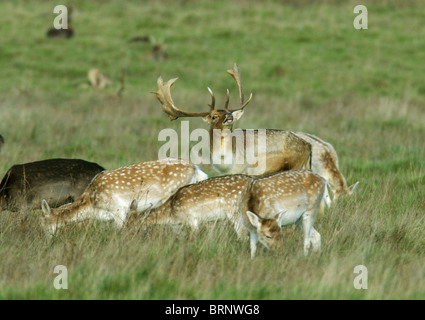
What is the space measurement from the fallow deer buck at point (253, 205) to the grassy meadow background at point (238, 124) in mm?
156

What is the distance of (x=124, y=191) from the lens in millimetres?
7121

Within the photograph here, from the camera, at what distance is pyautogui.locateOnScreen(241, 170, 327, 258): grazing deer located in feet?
20.3

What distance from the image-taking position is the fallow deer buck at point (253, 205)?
603 cm

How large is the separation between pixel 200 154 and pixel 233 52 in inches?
436

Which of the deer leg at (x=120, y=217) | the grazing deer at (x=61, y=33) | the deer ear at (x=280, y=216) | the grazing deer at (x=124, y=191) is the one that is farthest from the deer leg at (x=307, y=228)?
the grazing deer at (x=61, y=33)

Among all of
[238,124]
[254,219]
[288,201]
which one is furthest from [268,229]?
[238,124]

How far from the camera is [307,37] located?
23.1 m

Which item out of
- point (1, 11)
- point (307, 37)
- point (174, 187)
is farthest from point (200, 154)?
point (1, 11)

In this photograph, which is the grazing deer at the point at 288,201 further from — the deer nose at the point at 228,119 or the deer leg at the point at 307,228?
the deer nose at the point at 228,119

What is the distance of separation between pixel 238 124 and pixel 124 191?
6431 mm

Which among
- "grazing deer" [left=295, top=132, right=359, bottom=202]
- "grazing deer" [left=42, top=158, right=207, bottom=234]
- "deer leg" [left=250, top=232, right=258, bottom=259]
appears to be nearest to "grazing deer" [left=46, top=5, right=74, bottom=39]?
"grazing deer" [left=295, top=132, right=359, bottom=202]
